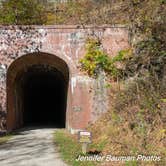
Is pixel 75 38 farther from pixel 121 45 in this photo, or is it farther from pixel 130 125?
pixel 130 125

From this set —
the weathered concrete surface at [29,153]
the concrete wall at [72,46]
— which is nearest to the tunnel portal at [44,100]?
the concrete wall at [72,46]

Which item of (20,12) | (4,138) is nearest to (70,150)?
(4,138)

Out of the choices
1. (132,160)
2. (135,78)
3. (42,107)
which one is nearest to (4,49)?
(135,78)

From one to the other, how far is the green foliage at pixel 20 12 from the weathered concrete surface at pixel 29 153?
7.60m

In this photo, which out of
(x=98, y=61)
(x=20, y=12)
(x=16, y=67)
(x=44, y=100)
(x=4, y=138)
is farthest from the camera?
(x=44, y=100)

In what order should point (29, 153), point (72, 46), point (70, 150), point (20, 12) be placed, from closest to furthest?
point (29, 153)
point (70, 150)
point (72, 46)
point (20, 12)

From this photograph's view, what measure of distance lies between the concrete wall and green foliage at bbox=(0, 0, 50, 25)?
3292mm

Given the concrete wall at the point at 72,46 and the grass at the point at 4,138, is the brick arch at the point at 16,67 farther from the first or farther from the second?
the grass at the point at 4,138

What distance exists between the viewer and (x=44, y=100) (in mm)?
37750

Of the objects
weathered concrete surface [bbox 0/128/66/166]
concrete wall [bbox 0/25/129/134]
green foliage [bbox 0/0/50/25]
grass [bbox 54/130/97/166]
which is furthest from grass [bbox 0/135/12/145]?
green foliage [bbox 0/0/50/25]

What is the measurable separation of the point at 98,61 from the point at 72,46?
126 cm

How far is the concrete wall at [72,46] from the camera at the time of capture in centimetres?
1847

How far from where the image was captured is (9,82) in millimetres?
19812

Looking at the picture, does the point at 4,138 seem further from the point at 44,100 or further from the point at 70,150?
the point at 44,100
